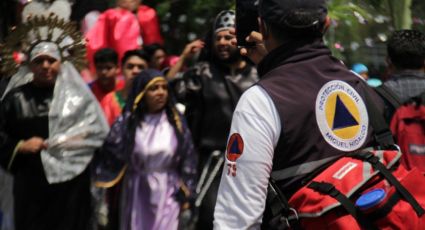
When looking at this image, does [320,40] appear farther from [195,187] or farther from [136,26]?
[136,26]

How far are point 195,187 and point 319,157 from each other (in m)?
4.30

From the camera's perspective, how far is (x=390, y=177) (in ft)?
10.4

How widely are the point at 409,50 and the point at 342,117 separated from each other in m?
2.04

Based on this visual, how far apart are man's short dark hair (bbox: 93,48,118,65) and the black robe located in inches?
55.1

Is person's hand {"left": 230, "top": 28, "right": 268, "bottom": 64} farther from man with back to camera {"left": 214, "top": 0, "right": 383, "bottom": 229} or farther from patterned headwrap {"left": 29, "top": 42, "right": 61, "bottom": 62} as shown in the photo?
patterned headwrap {"left": 29, "top": 42, "right": 61, "bottom": 62}

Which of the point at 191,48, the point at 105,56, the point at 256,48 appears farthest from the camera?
the point at 105,56

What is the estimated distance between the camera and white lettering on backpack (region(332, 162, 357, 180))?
3150 millimetres

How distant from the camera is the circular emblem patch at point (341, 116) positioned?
3.23 metres

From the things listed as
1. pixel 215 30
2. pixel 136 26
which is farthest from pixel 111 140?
pixel 136 26

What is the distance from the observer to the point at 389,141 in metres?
3.35

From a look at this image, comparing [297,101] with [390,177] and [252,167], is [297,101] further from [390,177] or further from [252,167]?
[390,177]

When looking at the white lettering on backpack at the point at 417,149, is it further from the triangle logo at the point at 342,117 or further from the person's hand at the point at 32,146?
the person's hand at the point at 32,146

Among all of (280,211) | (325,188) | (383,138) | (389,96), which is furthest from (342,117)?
(389,96)

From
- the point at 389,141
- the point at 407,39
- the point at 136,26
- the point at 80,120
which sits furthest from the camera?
the point at 136,26
